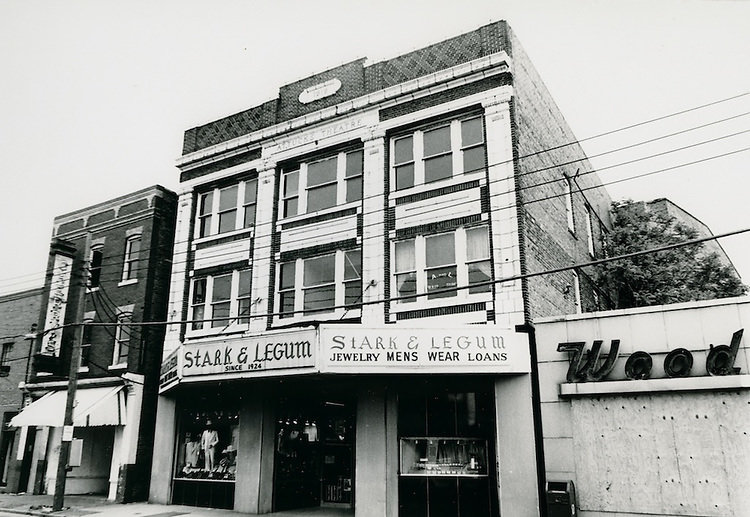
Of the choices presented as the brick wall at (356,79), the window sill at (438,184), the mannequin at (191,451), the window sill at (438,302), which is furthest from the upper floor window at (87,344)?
the window sill at (438,184)

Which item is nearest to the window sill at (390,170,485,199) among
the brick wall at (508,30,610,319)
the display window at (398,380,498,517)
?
the brick wall at (508,30,610,319)

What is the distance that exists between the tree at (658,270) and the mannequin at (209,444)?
15.8m

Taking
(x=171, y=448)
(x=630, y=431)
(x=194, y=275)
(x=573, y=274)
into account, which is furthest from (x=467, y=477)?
(x=194, y=275)

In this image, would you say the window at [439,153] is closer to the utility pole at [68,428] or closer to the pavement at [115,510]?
the pavement at [115,510]

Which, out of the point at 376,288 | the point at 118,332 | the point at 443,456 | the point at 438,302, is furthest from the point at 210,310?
the point at 443,456

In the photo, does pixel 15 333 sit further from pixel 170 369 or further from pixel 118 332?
pixel 170 369

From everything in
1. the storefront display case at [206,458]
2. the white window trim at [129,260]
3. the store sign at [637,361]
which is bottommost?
the storefront display case at [206,458]

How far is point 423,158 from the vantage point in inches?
770

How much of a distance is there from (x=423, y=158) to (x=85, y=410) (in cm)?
1458

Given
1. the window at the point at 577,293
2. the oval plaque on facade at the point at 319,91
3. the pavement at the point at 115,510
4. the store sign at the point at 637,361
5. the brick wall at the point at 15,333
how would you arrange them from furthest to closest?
the brick wall at the point at 15,333 → the oval plaque on facade at the point at 319,91 → the window at the point at 577,293 → the pavement at the point at 115,510 → the store sign at the point at 637,361

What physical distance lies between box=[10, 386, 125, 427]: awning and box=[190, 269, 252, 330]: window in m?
3.75

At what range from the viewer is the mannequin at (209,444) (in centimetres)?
2134

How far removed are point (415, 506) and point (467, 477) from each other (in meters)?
1.67

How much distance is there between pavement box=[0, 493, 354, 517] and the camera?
19219mm
